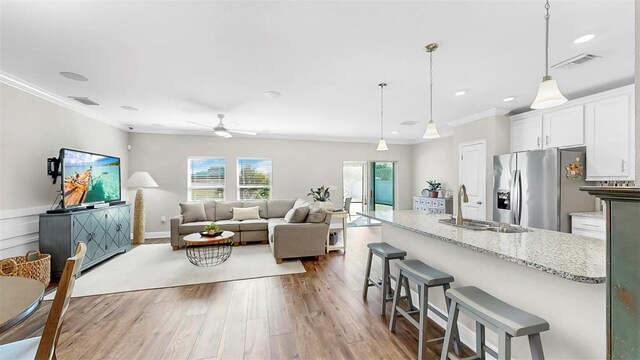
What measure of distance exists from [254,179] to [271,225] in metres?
2.06

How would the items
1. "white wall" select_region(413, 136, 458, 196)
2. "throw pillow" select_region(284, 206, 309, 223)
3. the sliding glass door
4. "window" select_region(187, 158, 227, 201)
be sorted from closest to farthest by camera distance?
"throw pillow" select_region(284, 206, 309, 223) < "window" select_region(187, 158, 227, 201) < "white wall" select_region(413, 136, 458, 196) < the sliding glass door

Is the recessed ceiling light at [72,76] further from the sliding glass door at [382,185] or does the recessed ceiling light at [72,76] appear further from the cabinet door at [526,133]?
the sliding glass door at [382,185]

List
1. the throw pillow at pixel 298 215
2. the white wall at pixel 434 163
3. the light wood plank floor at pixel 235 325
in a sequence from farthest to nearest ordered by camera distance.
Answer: the white wall at pixel 434 163, the throw pillow at pixel 298 215, the light wood plank floor at pixel 235 325

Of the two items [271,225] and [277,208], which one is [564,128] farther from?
[277,208]

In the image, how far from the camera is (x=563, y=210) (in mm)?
3311

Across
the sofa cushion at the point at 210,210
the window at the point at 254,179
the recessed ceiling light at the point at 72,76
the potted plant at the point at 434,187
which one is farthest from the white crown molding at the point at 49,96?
the potted plant at the point at 434,187

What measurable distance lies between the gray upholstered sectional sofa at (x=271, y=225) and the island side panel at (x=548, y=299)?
91.8 inches

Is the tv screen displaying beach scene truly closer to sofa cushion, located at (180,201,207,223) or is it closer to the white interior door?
sofa cushion, located at (180,201,207,223)

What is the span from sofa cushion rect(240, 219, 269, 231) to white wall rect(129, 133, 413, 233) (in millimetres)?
1429

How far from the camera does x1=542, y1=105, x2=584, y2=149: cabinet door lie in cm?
342

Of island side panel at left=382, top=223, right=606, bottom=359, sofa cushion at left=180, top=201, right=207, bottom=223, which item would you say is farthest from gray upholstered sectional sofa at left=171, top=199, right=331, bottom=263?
island side panel at left=382, top=223, right=606, bottom=359

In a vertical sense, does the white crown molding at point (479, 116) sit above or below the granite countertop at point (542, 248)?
above

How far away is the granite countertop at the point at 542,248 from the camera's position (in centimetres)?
113

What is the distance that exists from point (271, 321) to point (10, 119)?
3848 mm
